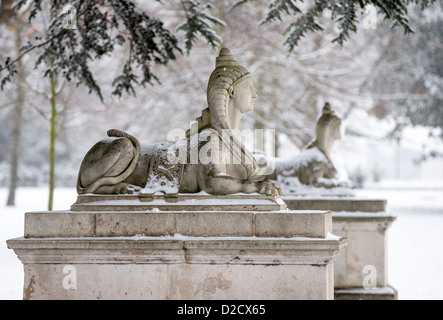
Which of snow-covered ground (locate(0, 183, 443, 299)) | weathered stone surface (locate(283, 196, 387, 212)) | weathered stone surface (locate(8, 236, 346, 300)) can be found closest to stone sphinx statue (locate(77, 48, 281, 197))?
weathered stone surface (locate(8, 236, 346, 300))

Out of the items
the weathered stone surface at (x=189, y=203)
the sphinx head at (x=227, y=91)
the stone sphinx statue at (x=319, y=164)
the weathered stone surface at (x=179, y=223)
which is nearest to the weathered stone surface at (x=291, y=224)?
the weathered stone surface at (x=179, y=223)

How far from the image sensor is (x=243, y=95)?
568cm

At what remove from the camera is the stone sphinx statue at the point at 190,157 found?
5430 mm

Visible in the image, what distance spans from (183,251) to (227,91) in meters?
1.69

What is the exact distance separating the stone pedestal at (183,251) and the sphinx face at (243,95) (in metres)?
1.03

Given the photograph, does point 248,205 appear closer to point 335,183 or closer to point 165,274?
point 165,274

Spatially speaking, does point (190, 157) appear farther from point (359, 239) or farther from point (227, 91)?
point (359, 239)

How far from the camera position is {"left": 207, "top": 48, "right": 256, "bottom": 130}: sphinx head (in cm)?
557

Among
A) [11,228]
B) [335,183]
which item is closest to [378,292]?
[335,183]

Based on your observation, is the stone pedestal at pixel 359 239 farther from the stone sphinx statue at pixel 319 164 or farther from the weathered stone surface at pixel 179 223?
the weathered stone surface at pixel 179 223

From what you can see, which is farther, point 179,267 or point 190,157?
point 190,157

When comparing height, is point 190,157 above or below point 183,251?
above

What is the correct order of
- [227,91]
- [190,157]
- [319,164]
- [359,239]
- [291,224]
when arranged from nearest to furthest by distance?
[291,224], [190,157], [227,91], [359,239], [319,164]

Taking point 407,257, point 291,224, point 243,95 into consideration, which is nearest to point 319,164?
point 243,95
